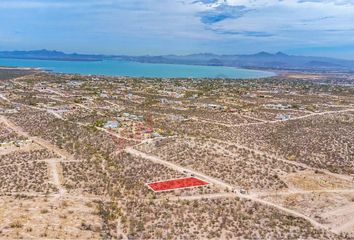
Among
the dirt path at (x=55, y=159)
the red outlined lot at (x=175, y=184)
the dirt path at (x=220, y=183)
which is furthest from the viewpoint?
the red outlined lot at (x=175, y=184)

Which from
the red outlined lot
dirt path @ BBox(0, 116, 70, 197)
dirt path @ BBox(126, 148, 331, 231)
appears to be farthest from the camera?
the red outlined lot

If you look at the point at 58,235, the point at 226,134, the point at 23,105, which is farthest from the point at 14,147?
the point at 23,105

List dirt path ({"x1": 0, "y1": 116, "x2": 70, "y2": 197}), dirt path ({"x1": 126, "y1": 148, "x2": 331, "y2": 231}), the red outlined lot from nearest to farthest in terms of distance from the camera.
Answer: dirt path ({"x1": 126, "y1": 148, "x2": 331, "y2": 231}), dirt path ({"x1": 0, "y1": 116, "x2": 70, "y2": 197}), the red outlined lot

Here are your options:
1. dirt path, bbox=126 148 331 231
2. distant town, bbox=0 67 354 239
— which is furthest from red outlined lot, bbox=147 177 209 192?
dirt path, bbox=126 148 331 231

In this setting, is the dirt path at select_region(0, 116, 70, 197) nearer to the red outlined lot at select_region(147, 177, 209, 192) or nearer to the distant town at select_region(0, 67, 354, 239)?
the distant town at select_region(0, 67, 354, 239)

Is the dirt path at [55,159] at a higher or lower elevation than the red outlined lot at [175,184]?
higher

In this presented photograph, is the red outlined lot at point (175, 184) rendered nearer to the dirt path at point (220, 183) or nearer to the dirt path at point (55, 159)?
the dirt path at point (220, 183)

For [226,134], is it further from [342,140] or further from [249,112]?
[249,112]

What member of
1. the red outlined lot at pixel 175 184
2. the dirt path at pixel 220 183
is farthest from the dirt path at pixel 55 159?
the red outlined lot at pixel 175 184
